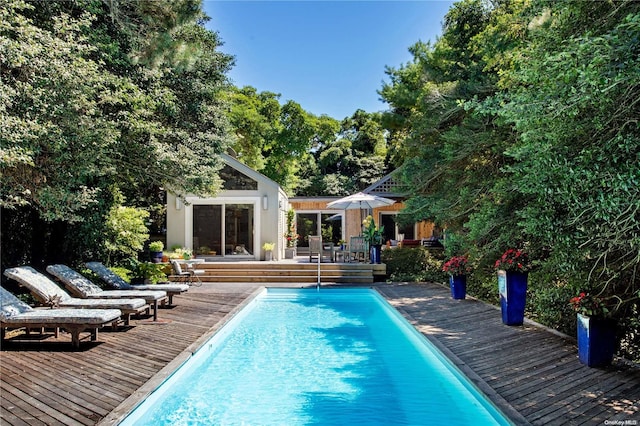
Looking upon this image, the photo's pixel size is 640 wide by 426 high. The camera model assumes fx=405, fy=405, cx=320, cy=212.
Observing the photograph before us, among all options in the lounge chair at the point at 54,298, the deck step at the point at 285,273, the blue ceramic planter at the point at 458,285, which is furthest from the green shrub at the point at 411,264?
the lounge chair at the point at 54,298

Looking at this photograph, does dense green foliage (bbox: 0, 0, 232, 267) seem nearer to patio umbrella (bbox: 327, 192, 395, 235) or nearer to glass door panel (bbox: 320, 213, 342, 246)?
patio umbrella (bbox: 327, 192, 395, 235)

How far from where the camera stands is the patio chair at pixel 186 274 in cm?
1182

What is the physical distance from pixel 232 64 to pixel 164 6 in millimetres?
3824

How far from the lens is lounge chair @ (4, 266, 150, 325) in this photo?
6.58 metres

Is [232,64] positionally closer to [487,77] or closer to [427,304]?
[487,77]

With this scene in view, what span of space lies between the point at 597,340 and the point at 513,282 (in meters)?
2.17

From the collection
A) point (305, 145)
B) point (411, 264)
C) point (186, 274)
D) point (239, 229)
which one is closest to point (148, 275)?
point (186, 274)

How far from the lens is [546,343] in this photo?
588 cm

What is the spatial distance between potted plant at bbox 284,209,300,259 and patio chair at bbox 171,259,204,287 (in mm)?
4798

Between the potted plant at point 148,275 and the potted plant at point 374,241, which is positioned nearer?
the potted plant at point 148,275

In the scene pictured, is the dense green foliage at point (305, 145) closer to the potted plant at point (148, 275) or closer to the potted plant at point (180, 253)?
the potted plant at point (180, 253)

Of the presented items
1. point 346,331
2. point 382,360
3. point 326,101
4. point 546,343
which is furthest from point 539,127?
point 326,101

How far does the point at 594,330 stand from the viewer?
4727mm

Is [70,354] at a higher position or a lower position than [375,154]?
lower
